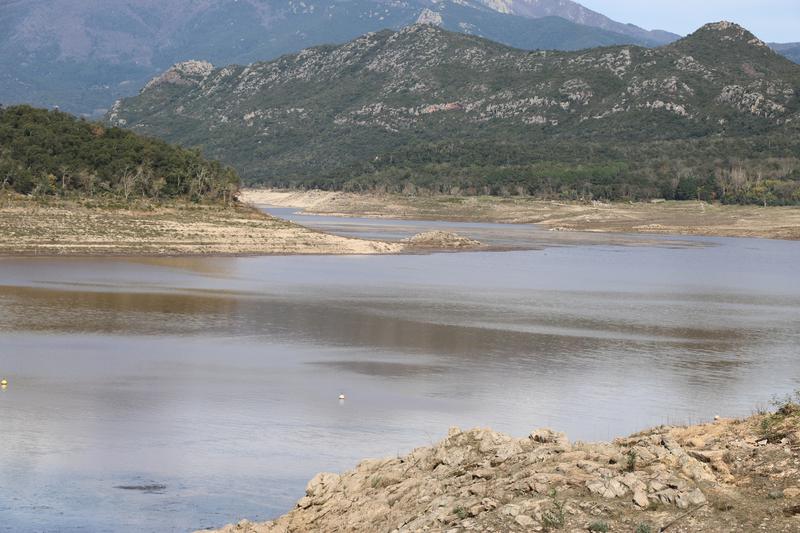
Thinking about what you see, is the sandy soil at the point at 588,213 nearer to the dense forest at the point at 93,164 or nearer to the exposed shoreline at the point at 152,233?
the exposed shoreline at the point at 152,233

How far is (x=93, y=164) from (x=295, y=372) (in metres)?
73.0

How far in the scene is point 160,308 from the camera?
47.4m

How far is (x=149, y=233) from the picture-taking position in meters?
81.1

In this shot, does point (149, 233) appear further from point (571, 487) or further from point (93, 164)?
point (571, 487)

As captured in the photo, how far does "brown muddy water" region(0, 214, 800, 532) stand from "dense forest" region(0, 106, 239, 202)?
27.7 m

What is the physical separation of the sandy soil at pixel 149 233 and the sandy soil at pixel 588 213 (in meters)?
55.2

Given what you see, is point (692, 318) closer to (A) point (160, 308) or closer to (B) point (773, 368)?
(B) point (773, 368)

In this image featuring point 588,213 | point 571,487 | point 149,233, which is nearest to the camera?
point 571,487

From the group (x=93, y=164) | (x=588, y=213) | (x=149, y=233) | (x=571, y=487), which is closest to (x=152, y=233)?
(x=149, y=233)

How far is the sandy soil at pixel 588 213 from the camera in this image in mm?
137375

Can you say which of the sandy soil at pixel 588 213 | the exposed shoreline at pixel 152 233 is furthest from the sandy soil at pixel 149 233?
the sandy soil at pixel 588 213

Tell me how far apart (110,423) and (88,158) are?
8011cm

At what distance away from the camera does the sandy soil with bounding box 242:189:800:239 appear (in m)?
137

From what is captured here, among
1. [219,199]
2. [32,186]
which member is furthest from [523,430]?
[219,199]
